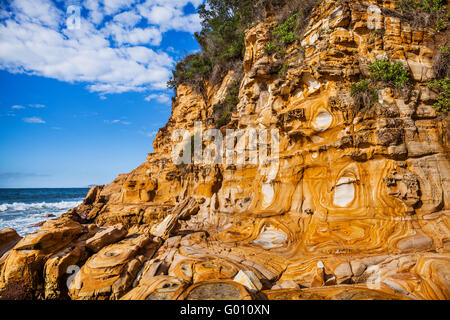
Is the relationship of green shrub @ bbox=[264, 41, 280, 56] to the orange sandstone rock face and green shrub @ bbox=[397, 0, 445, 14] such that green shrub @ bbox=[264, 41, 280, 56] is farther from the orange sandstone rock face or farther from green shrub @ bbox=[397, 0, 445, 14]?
green shrub @ bbox=[397, 0, 445, 14]

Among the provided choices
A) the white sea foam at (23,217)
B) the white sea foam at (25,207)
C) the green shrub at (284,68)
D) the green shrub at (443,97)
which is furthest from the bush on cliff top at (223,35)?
the white sea foam at (25,207)

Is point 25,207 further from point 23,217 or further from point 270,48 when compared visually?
point 270,48

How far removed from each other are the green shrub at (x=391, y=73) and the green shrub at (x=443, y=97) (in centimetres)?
77

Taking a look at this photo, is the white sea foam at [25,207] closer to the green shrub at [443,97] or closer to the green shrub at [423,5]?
the green shrub at [443,97]

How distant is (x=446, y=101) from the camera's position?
5.66 m

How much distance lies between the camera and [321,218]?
6094mm

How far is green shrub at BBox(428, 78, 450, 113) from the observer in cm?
565

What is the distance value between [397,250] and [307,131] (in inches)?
150

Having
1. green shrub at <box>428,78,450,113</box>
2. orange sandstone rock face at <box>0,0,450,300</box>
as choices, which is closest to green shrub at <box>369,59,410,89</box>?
orange sandstone rock face at <box>0,0,450,300</box>

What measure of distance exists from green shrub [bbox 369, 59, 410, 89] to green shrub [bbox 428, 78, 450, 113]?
77 cm

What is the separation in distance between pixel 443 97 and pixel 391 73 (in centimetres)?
144

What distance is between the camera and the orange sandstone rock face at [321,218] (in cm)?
428

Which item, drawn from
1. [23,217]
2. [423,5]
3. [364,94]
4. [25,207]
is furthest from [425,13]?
[25,207]
